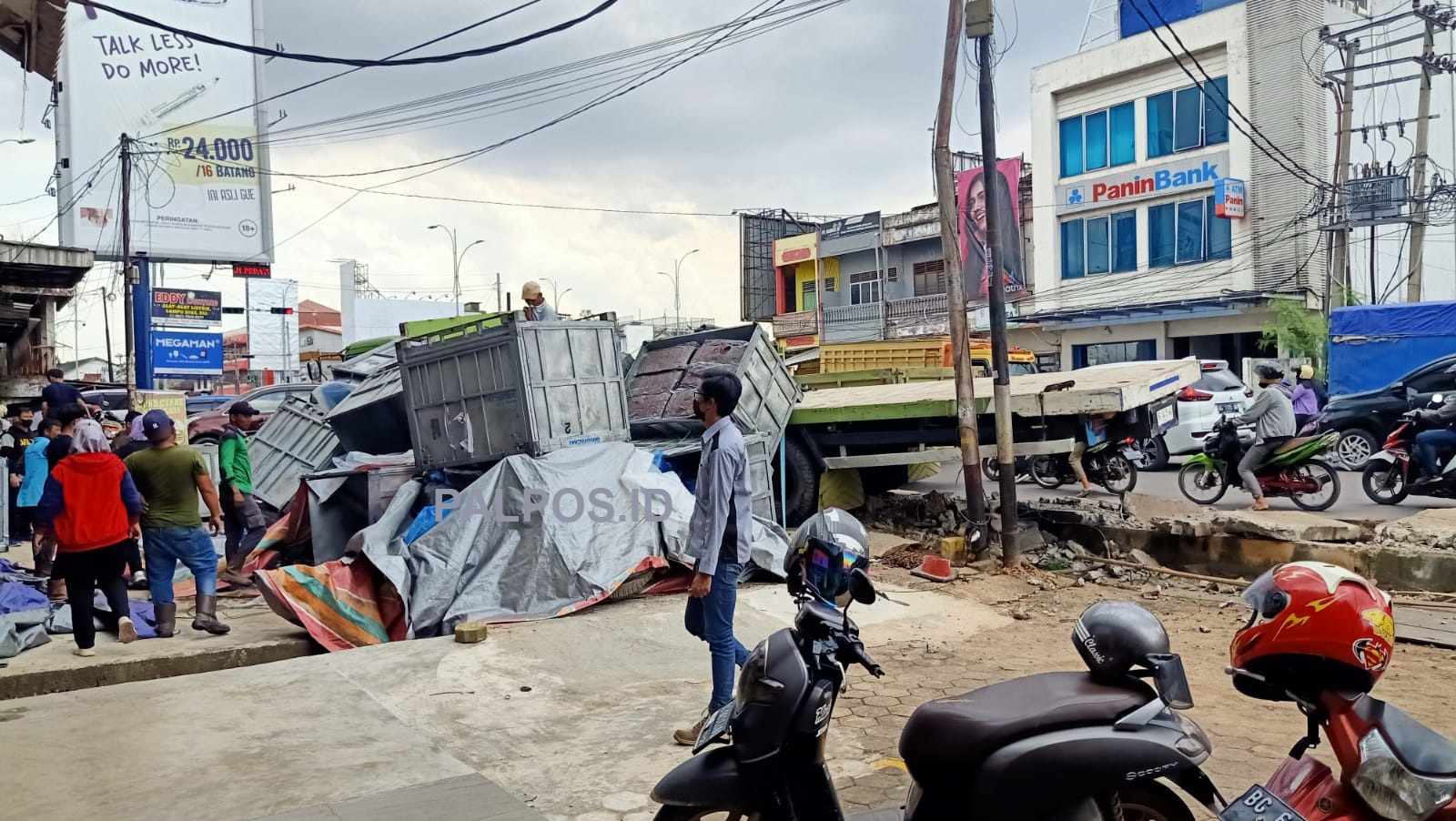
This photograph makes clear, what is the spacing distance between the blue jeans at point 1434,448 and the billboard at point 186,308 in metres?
37.6

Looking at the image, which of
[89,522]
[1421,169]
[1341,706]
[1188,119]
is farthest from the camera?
[1188,119]

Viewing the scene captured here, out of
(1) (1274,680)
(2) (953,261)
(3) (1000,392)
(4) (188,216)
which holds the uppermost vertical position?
(4) (188,216)

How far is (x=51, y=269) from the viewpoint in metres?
10.8

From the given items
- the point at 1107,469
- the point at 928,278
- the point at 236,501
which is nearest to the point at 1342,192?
the point at 928,278

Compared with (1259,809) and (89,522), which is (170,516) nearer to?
(89,522)

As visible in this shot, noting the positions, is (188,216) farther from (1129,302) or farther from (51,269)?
Result: (1129,302)

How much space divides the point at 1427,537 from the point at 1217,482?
354 centimetres

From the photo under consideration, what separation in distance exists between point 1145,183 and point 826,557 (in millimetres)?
27372

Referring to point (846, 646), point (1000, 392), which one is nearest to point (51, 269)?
point (1000, 392)

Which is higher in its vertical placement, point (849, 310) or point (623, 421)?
point (849, 310)

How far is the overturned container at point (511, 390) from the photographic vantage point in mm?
8547

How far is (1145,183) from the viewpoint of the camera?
90.7 feet

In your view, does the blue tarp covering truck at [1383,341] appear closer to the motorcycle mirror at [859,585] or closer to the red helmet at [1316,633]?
the red helmet at [1316,633]

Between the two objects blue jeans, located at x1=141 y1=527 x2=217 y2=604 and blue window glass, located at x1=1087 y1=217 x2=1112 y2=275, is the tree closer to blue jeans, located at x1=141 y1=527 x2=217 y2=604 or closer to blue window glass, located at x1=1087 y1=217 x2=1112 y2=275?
blue window glass, located at x1=1087 y1=217 x2=1112 y2=275
